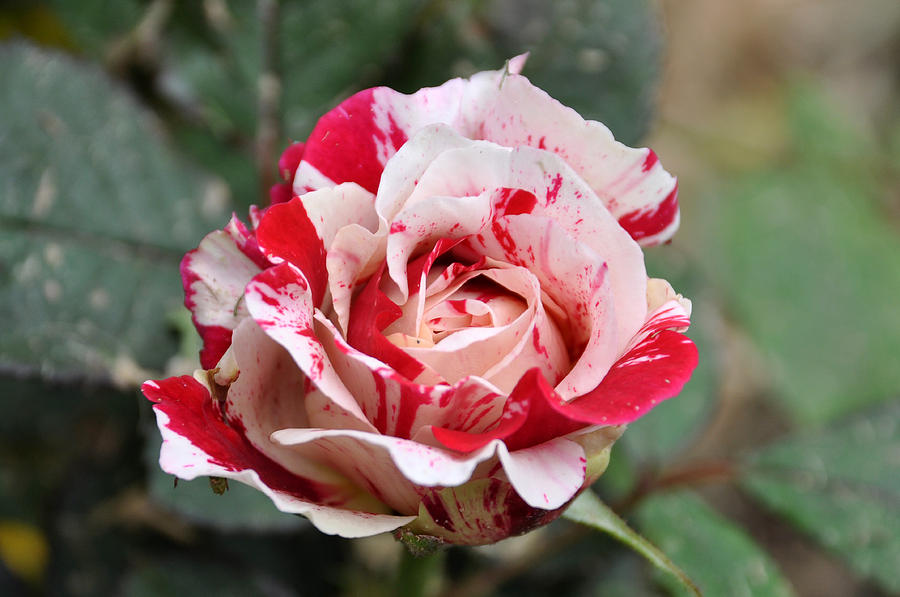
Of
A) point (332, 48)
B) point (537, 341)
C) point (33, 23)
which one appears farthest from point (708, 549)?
point (33, 23)

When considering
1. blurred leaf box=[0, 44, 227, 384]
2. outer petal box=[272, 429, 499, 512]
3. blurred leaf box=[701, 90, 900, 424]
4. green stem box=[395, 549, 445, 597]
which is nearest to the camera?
outer petal box=[272, 429, 499, 512]

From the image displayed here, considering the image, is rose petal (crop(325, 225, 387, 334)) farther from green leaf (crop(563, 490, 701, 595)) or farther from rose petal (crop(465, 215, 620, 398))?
green leaf (crop(563, 490, 701, 595))

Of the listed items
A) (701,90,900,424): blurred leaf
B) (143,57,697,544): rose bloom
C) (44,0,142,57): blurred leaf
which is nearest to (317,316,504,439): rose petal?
(143,57,697,544): rose bloom

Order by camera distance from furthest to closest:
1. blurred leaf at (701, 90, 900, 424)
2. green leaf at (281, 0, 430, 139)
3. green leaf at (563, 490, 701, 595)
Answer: blurred leaf at (701, 90, 900, 424)
green leaf at (281, 0, 430, 139)
green leaf at (563, 490, 701, 595)

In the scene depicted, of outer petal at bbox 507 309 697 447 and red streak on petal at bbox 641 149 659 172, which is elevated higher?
red streak on petal at bbox 641 149 659 172

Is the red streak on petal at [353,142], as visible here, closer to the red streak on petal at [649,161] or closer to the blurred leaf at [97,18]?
the red streak on petal at [649,161]

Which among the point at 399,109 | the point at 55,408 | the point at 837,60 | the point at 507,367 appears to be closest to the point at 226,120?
the point at 55,408

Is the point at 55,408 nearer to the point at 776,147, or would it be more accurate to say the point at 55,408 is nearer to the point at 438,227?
the point at 438,227
